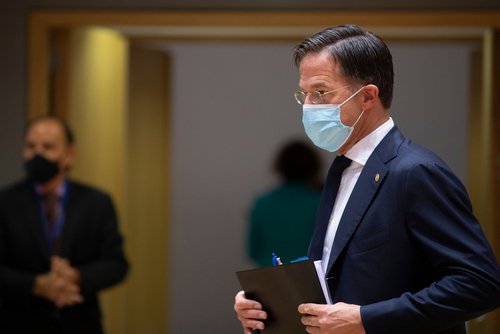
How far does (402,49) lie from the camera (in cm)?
619

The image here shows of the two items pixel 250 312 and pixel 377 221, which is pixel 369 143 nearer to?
pixel 377 221

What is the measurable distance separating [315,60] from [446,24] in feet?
7.66

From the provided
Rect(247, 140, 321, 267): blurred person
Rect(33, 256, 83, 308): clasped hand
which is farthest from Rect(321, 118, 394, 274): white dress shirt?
Rect(247, 140, 321, 267): blurred person

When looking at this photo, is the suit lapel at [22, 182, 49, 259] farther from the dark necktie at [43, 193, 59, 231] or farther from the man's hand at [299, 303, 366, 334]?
the man's hand at [299, 303, 366, 334]

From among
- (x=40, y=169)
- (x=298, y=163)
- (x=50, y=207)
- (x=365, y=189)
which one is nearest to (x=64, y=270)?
(x=50, y=207)

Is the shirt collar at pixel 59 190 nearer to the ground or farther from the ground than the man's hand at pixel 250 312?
farther from the ground

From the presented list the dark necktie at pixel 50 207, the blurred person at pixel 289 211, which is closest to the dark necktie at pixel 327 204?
the dark necktie at pixel 50 207

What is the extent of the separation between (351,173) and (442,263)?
0.34 meters

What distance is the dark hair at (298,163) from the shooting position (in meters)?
4.09

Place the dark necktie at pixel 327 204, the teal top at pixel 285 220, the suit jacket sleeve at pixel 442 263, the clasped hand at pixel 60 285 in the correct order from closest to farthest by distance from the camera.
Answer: the suit jacket sleeve at pixel 442 263 → the dark necktie at pixel 327 204 → the clasped hand at pixel 60 285 → the teal top at pixel 285 220

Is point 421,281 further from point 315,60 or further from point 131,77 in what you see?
point 131,77

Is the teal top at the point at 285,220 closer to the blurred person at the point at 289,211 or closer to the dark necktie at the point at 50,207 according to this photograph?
the blurred person at the point at 289,211

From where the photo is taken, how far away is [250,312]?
1.89 metres

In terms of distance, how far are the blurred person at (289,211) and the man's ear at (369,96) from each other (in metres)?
2.15
